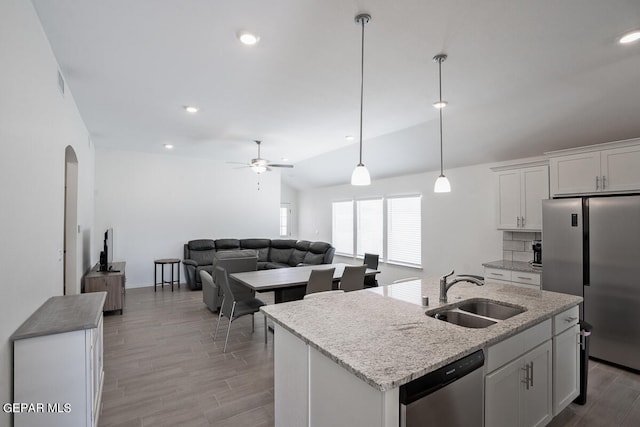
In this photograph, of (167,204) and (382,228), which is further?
(167,204)

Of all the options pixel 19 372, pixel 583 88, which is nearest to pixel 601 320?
pixel 583 88

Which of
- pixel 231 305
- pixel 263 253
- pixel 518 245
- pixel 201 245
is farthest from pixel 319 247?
pixel 518 245

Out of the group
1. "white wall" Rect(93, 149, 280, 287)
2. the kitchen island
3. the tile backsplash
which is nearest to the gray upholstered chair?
the kitchen island

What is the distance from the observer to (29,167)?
6.64 ft

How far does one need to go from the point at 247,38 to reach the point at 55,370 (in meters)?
2.61

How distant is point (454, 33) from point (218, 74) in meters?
2.16

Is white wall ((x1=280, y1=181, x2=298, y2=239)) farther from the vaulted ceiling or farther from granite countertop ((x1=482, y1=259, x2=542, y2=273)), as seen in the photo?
granite countertop ((x1=482, y1=259, x2=542, y2=273))

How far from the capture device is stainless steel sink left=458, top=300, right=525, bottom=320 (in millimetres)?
2301

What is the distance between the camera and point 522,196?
4.31m

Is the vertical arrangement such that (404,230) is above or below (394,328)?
above

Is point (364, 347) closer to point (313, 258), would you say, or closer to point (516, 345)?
point (516, 345)

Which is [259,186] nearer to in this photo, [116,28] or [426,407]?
[116,28]

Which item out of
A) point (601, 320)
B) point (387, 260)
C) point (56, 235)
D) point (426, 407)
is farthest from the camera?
point (387, 260)

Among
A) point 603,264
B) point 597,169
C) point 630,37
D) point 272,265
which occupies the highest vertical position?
point 630,37
